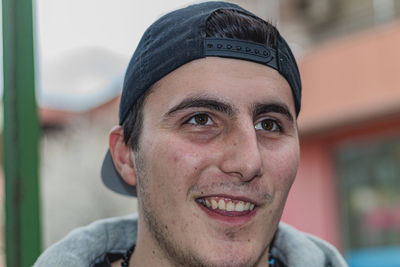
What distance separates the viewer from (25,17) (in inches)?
Result: 80.4

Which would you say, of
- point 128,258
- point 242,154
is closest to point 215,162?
point 242,154

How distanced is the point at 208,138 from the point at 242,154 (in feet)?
0.50

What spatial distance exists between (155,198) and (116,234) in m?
0.56

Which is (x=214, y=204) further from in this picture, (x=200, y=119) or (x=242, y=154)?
(x=200, y=119)

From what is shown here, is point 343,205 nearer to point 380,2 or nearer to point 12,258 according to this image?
point 380,2

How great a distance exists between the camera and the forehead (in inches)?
72.9

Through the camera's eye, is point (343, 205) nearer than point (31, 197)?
No

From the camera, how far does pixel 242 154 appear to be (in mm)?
1775

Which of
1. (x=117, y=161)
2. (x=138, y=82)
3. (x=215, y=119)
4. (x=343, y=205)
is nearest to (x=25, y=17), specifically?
(x=138, y=82)

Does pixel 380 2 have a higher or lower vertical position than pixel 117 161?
higher

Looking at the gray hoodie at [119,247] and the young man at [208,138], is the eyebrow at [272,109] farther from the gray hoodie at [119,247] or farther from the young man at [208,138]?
the gray hoodie at [119,247]

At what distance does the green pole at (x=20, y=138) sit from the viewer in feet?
6.39

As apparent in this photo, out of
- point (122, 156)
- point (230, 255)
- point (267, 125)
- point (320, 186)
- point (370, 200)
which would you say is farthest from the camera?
point (320, 186)

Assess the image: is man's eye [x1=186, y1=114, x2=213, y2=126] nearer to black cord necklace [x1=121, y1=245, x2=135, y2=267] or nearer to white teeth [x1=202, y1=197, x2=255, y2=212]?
white teeth [x1=202, y1=197, x2=255, y2=212]
